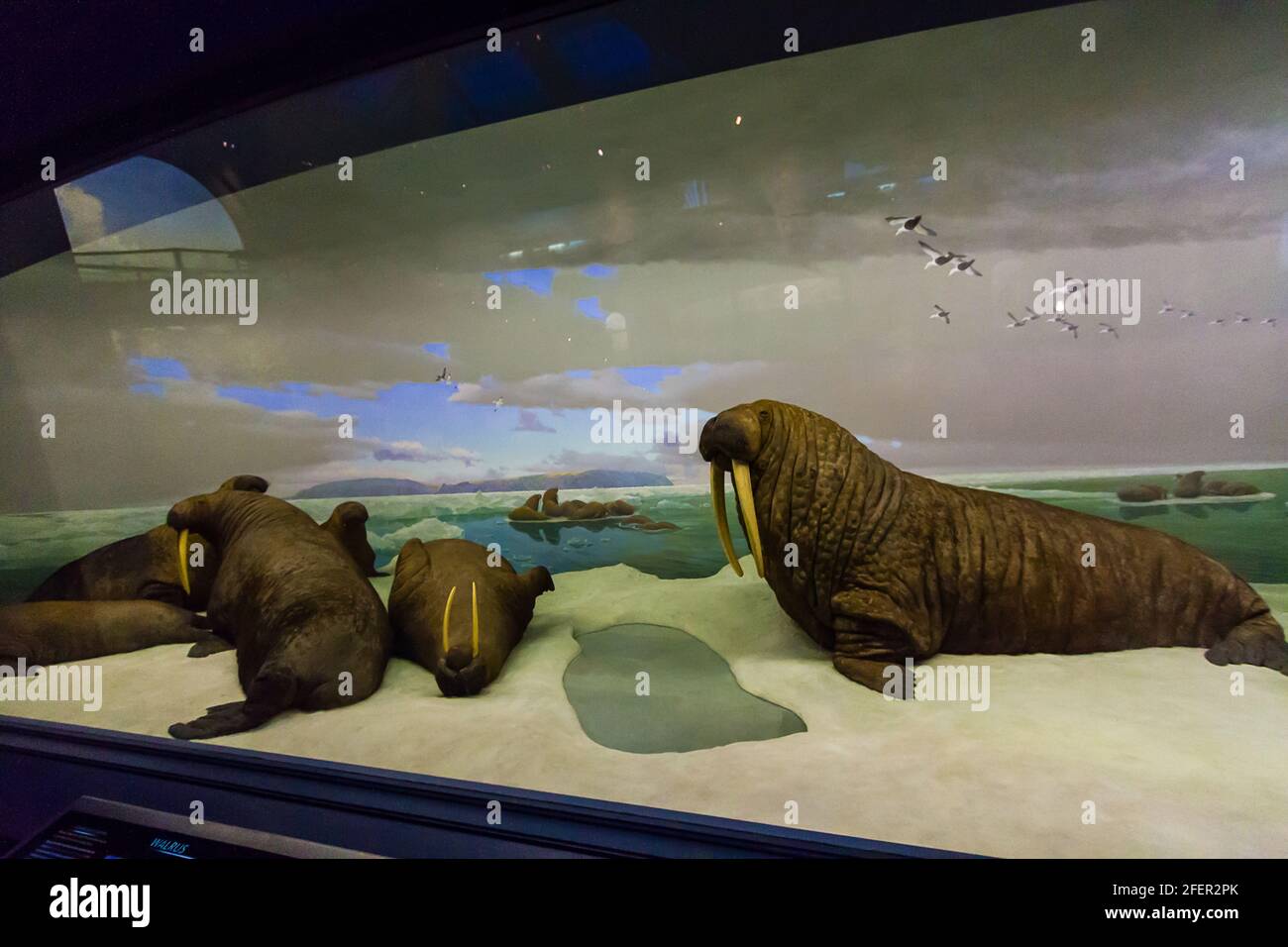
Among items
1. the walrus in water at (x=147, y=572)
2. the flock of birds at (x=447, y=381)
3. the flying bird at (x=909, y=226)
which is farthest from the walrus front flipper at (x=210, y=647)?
the flying bird at (x=909, y=226)

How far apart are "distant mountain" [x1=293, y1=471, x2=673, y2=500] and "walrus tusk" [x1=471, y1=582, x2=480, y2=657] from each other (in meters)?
0.65

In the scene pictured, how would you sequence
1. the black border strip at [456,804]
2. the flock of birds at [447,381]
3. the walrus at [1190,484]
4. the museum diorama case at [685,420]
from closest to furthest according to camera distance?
the black border strip at [456,804]
the museum diorama case at [685,420]
the walrus at [1190,484]
the flock of birds at [447,381]

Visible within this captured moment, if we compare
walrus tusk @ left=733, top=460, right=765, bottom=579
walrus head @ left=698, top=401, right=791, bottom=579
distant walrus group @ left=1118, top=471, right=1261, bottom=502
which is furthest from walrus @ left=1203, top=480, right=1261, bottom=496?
walrus tusk @ left=733, top=460, right=765, bottom=579

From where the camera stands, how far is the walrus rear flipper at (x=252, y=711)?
2.13m

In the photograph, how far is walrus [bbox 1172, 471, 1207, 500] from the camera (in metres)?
2.64

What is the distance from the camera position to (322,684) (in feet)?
7.68

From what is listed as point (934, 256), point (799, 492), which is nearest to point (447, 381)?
point (799, 492)

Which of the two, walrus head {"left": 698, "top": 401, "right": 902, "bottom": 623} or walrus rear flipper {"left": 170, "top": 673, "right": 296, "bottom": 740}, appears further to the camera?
walrus head {"left": 698, "top": 401, "right": 902, "bottom": 623}

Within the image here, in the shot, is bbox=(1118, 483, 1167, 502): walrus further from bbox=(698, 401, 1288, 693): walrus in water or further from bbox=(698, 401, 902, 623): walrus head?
bbox=(698, 401, 902, 623): walrus head

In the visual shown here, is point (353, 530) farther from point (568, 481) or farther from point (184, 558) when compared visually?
point (568, 481)

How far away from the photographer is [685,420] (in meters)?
3.14

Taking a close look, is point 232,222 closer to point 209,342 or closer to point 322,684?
point 209,342

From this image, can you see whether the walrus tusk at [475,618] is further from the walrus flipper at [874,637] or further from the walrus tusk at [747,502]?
the walrus flipper at [874,637]
